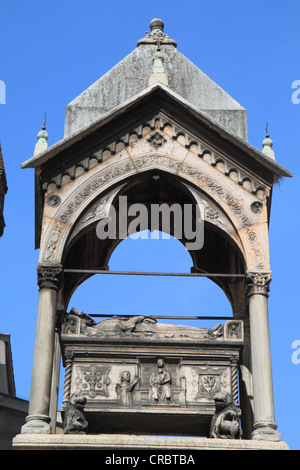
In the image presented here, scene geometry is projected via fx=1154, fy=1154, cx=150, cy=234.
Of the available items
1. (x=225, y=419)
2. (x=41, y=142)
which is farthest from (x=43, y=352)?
(x=41, y=142)

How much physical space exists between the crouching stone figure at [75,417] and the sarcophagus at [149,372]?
241 millimetres

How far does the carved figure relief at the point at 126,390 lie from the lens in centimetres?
2212

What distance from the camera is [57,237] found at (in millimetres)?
23297

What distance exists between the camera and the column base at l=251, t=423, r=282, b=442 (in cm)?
2097

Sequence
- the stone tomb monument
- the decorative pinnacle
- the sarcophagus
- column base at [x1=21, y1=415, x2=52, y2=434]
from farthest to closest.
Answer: the decorative pinnacle
the sarcophagus
the stone tomb monument
column base at [x1=21, y1=415, x2=52, y2=434]

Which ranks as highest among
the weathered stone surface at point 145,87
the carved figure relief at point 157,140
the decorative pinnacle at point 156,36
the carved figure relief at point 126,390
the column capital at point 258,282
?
the decorative pinnacle at point 156,36

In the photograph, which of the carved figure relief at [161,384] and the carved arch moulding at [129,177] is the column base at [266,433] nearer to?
the carved figure relief at [161,384]

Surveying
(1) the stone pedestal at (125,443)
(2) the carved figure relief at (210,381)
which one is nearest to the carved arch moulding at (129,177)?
(2) the carved figure relief at (210,381)

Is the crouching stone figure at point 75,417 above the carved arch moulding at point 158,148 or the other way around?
the other way around

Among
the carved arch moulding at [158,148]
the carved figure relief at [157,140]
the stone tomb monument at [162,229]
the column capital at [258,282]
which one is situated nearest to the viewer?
the stone tomb monument at [162,229]

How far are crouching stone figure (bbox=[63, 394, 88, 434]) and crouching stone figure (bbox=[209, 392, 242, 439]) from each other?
95.9 inches

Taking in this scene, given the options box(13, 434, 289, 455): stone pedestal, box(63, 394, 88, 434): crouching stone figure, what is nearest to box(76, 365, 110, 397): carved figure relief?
box(63, 394, 88, 434): crouching stone figure

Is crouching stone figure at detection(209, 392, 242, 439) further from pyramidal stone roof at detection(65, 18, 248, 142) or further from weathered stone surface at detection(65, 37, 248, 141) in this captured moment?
weathered stone surface at detection(65, 37, 248, 141)
